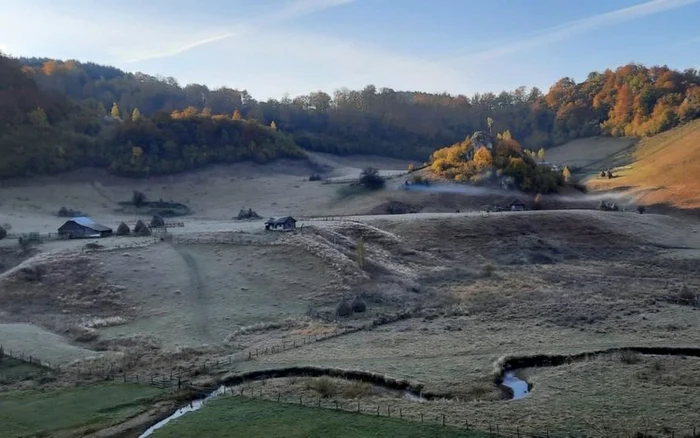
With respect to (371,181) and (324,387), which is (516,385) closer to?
(324,387)

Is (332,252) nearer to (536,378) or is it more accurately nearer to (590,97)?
(536,378)

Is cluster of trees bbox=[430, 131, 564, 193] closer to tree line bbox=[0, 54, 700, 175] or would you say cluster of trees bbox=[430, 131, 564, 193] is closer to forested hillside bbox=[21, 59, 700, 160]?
tree line bbox=[0, 54, 700, 175]

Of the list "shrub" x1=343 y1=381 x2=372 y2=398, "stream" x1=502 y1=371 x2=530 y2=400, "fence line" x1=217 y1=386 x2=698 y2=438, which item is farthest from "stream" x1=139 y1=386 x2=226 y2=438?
"stream" x1=502 y1=371 x2=530 y2=400

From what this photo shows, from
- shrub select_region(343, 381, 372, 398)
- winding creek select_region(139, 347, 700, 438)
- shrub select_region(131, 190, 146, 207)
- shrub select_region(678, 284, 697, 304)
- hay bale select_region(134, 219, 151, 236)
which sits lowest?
shrub select_region(678, 284, 697, 304)

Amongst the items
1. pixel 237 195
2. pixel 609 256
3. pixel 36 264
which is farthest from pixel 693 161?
pixel 36 264

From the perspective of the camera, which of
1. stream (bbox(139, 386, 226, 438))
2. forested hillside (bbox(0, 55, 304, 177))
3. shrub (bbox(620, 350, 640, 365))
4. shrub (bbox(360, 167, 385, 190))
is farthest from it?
forested hillside (bbox(0, 55, 304, 177))

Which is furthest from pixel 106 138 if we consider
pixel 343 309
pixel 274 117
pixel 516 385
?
pixel 516 385

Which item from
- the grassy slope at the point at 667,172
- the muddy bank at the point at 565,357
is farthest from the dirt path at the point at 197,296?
the grassy slope at the point at 667,172

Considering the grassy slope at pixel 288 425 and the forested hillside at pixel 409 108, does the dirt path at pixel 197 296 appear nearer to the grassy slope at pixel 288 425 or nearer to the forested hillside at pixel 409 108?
the grassy slope at pixel 288 425
